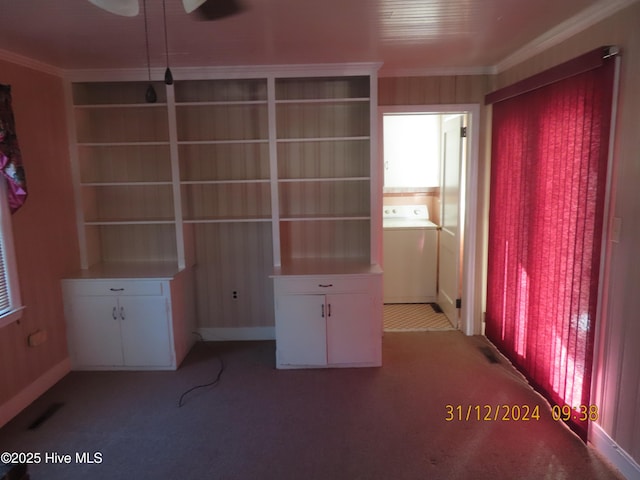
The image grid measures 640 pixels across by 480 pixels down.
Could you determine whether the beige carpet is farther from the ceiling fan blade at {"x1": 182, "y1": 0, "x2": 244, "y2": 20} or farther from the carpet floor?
the ceiling fan blade at {"x1": 182, "y1": 0, "x2": 244, "y2": 20}

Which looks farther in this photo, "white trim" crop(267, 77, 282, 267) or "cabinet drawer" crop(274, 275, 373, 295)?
"white trim" crop(267, 77, 282, 267)

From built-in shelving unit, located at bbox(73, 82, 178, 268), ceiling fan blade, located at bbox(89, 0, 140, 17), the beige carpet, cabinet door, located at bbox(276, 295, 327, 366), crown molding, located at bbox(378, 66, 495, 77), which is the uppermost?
crown molding, located at bbox(378, 66, 495, 77)

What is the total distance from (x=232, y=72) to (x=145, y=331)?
2.06 metres

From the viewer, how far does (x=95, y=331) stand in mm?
3260

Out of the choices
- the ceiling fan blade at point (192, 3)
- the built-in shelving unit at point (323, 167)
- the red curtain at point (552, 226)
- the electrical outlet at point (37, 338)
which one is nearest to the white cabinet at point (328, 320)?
the built-in shelving unit at point (323, 167)

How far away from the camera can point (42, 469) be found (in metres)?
2.21

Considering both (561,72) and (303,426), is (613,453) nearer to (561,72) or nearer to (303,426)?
(303,426)

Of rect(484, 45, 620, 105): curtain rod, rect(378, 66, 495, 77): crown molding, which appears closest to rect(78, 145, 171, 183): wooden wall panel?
rect(378, 66, 495, 77): crown molding

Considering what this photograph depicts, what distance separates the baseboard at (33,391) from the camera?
8.66ft

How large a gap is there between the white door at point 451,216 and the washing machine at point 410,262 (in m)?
0.14

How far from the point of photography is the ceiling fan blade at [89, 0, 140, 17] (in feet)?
5.11

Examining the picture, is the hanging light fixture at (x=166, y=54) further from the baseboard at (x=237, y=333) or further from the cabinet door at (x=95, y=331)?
the baseboard at (x=237, y=333)

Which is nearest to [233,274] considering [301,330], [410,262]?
[301,330]

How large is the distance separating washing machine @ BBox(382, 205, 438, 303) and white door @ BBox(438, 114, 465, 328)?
0.14 metres
